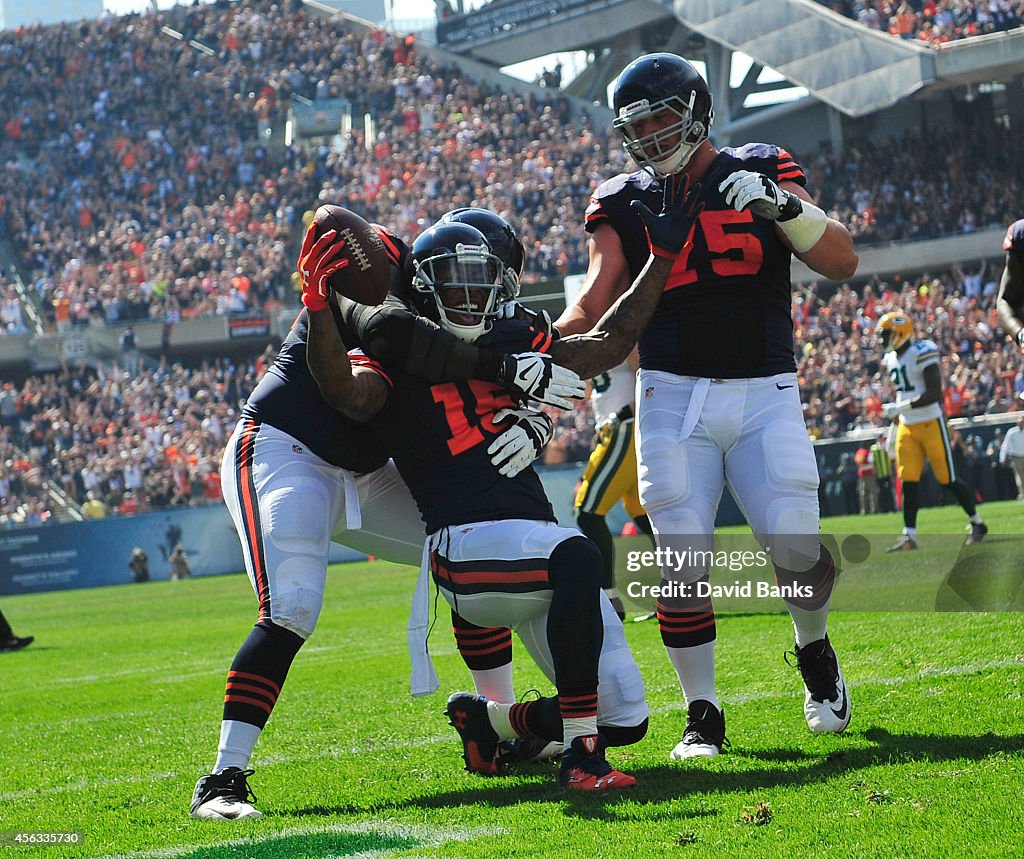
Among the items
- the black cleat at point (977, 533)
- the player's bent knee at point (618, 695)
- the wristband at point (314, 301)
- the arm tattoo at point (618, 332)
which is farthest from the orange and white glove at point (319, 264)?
the black cleat at point (977, 533)

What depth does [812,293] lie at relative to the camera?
24.0 metres

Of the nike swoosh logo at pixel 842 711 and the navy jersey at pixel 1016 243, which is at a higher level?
the navy jersey at pixel 1016 243

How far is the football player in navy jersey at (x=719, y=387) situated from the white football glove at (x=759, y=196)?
0.05m

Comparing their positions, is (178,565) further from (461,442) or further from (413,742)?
(461,442)

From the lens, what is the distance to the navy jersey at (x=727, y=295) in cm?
402

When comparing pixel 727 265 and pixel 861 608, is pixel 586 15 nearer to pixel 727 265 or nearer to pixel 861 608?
pixel 861 608

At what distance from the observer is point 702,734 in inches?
151

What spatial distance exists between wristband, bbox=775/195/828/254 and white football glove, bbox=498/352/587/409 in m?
0.81

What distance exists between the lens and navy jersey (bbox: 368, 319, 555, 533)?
370 centimetres

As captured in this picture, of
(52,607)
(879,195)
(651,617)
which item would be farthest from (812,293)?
(651,617)

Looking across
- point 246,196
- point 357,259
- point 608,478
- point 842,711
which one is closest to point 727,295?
point 357,259

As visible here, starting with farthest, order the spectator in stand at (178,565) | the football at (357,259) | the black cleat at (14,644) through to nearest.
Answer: the spectator in stand at (178,565), the black cleat at (14,644), the football at (357,259)

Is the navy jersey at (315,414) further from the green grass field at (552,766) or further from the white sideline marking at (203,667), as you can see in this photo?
the white sideline marking at (203,667)

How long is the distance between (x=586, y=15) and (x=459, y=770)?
29970 millimetres
